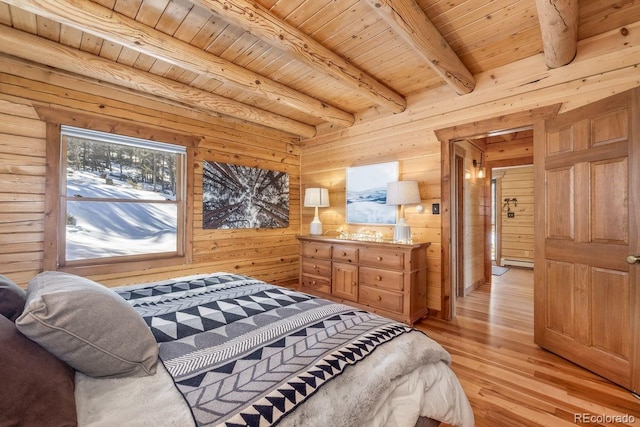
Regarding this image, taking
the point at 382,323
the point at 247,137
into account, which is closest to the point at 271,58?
the point at 247,137

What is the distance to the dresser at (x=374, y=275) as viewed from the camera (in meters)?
2.94

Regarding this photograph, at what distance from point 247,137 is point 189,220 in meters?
1.45

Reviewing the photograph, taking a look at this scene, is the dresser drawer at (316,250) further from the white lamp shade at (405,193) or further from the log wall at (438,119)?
the white lamp shade at (405,193)

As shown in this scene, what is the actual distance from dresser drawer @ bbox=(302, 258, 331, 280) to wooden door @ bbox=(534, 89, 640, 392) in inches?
86.4

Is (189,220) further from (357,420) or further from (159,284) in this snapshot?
(357,420)

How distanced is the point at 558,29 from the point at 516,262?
5737 mm

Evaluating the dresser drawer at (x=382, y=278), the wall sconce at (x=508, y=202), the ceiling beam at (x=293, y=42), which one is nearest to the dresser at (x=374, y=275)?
the dresser drawer at (x=382, y=278)

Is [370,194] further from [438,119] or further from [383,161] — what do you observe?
[438,119]

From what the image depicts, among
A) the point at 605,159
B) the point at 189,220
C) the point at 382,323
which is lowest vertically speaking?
the point at 382,323

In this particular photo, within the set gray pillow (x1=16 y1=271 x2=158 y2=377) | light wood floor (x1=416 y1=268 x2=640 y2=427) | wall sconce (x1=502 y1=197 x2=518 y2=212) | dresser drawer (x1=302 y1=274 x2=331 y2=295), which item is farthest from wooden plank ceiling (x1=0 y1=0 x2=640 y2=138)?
wall sconce (x1=502 y1=197 x2=518 y2=212)

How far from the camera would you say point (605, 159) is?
6.72 ft

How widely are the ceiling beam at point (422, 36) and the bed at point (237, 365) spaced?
1.85 m

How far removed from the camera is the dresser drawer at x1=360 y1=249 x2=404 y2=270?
297 cm

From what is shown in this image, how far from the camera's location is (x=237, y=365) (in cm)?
97
